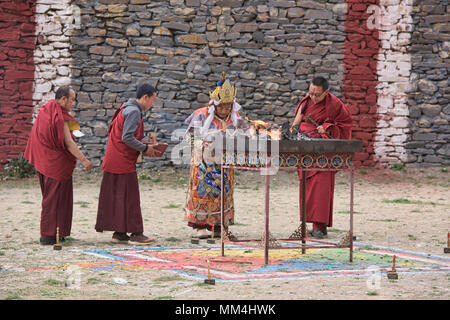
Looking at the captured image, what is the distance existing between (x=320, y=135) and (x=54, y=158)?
2699mm

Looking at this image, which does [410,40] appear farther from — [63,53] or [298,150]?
[298,150]

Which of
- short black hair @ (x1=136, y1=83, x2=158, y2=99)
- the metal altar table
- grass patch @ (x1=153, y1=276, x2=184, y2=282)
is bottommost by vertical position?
grass patch @ (x1=153, y1=276, x2=184, y2=282)

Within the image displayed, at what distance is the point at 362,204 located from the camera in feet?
35.3

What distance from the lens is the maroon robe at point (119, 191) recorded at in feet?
22.8

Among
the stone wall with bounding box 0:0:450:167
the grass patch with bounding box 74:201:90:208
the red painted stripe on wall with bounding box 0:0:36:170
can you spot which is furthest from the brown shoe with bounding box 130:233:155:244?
the red painted stripe on wall with bounding box 0:0:36:170

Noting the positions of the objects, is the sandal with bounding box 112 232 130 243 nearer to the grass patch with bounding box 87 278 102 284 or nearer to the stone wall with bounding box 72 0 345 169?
the grass patch with bounding box 87 278 102 284

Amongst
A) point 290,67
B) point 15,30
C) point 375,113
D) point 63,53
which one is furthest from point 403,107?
point 15,30

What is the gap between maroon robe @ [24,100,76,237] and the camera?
6781 millimetres

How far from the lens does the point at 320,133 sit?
7.55 meters

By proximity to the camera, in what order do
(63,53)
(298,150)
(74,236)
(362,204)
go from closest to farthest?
(298,150) < (74,236) < (362,204) < (63,53)

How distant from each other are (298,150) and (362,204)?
529 centimetres

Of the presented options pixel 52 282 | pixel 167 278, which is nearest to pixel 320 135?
pixel 167 278

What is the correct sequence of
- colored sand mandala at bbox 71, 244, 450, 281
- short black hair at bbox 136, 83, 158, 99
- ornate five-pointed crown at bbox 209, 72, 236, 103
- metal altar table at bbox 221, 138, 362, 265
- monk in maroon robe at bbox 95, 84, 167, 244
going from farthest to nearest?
ornate five-pointed crown at bbox 209, 72, 236, 103 → short black hair at bbox 136, 83, 158, 99 → monk in maroon robe at bbox 95, 84, 167, 244 → metal altar table at bbox 221, 138, 362, 265 → colored sand mandala at bbox 71, 244, 450, 281

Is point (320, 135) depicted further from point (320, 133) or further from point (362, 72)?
point (362, 72)
